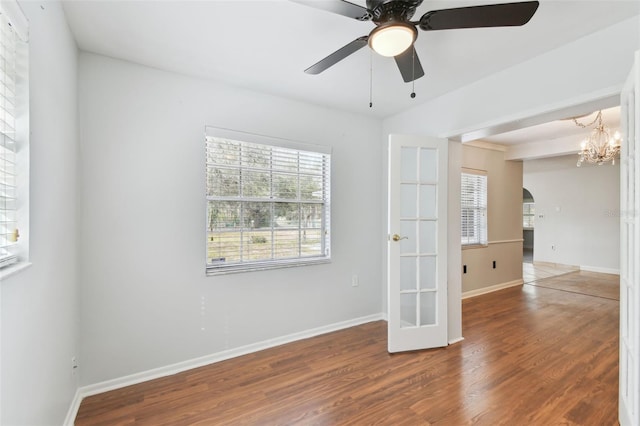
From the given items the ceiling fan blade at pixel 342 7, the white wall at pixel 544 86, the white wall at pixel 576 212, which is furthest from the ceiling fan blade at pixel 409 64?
the white wall at pixel 576 212

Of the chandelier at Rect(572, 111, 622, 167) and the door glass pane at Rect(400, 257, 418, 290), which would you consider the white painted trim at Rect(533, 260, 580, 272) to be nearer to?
the chandelier at Rect(572, 111, 622, 167)

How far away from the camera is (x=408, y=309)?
2898 mm

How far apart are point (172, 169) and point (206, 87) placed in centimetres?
81

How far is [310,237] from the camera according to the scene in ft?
10.7

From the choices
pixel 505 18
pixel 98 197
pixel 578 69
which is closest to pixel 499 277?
pixel 578 69

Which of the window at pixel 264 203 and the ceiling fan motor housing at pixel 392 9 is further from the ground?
the ceiling fan motor housing at pixel 392 9

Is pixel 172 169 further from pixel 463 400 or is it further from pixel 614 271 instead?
pixel 614 271

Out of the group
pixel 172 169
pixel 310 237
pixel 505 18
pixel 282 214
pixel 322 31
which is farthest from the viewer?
pixel 310 237

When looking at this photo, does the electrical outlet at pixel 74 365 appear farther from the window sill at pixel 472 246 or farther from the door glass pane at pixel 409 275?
the window sill at pixel 472 246

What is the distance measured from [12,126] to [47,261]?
687mm

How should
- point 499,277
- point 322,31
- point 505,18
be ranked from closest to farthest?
1. point 505,18
2. point 322,31
3. point 499,277

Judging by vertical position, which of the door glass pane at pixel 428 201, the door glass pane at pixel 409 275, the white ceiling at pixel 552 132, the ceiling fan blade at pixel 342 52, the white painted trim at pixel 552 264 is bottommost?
the white painted trim at pixel 552 264

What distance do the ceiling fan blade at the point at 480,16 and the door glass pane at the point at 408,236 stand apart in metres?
1.76

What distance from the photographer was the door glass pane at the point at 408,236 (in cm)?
288
